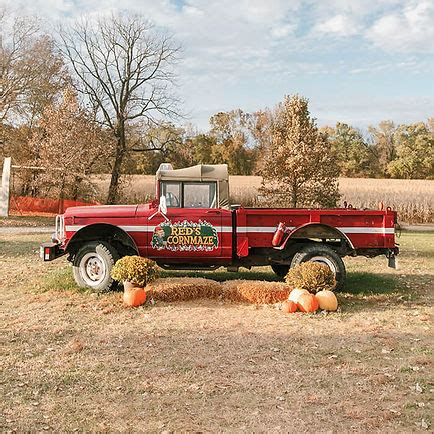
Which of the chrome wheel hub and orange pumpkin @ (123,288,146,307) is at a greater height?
the chrome wheel hub

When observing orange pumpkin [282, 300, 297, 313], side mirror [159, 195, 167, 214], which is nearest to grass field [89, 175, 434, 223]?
side mirror [159, 195, 167, 214]

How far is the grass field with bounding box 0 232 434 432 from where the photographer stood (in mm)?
4422

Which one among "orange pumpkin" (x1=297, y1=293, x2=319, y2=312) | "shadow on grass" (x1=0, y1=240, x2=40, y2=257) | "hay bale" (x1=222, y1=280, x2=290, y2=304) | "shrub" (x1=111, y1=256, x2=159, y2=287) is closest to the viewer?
"orange pumpkin" (x1=297, y1=293, x2=319, y2=312)

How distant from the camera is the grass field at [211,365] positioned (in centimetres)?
442

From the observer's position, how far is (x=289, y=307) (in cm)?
792

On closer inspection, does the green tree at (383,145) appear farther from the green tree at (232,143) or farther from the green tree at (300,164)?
the green tree at (300,164)

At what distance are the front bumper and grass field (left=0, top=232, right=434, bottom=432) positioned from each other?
0.60 metres

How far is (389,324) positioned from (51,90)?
2931 cm

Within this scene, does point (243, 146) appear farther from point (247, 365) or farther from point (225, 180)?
point (247, 365)

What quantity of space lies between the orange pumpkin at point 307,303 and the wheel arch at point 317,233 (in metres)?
1.27

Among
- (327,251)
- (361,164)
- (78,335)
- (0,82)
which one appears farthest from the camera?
(361,164)

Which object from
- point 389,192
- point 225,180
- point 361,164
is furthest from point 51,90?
point 361,164

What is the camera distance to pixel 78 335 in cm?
675

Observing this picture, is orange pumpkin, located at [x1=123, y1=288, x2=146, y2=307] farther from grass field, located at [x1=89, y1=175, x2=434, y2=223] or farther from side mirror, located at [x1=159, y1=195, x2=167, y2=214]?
grass field, located at [x1=89, y1=175, x2=434, y2=223]
